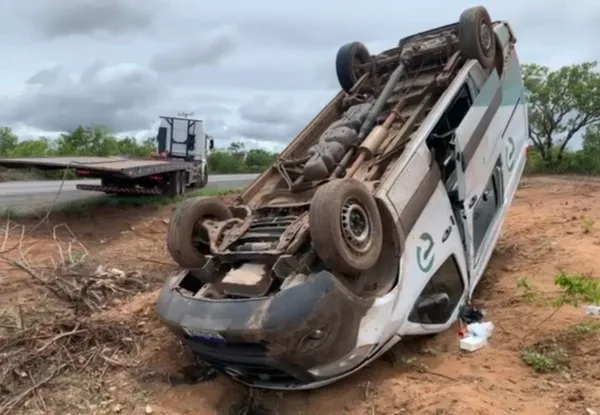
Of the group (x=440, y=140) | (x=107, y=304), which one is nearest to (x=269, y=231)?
(x=440, y=140)

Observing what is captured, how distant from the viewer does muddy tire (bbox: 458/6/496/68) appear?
207 inches

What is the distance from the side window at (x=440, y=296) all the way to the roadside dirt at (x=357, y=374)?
0.67ft

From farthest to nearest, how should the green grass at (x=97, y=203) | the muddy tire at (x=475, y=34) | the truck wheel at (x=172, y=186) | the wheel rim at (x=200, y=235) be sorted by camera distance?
1. the truck wheel at (x=172, y=186)
2. the green grass at (x=97, y=203)
3. the muddy tire at (x=475, y=34)
4. the wheel rim at (x=200, y=235)

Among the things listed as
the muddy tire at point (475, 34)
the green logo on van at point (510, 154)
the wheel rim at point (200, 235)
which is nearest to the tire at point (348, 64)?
the muddy tire at point (475, 34)

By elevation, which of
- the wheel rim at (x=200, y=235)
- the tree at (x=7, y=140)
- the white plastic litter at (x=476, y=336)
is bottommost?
the tree at (x=7, y=140)

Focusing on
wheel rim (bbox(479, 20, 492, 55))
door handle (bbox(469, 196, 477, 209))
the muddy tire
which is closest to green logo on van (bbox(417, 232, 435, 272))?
door handle (bbox(469, 196, 477, 209))

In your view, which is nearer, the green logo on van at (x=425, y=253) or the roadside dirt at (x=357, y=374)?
the roadside dirt at (x=357, y=374)

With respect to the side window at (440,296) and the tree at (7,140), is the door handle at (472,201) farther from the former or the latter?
the tree at (7,140)

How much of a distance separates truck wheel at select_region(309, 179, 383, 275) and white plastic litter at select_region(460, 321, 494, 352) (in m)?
1.12

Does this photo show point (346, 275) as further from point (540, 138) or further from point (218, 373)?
point (540, 138)

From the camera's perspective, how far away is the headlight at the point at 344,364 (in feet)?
12.2

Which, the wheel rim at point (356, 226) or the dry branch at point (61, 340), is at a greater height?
the wheel rim at point (356, 226)

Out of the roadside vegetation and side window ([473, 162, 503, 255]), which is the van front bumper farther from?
side window ([473, 162, 503, 255])

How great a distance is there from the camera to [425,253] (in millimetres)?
4273
